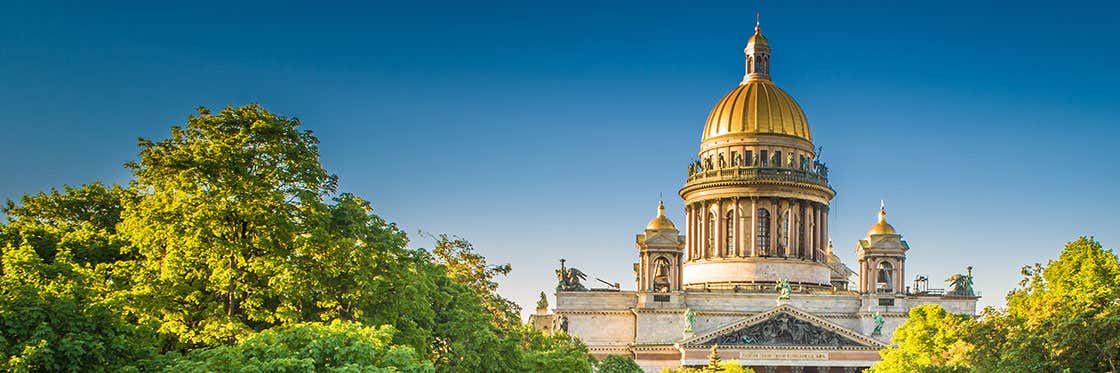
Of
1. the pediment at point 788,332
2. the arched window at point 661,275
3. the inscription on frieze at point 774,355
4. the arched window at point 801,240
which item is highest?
the arched window at point 801,240

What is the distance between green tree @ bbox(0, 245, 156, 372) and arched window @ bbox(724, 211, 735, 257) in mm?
68469

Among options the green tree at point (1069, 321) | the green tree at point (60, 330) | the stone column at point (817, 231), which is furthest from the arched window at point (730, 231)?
the green tree at point (60, 330)

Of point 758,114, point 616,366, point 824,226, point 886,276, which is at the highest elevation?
point 758,114

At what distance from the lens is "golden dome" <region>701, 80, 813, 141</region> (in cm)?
9456

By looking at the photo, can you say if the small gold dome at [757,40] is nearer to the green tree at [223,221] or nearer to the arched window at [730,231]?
the arched window at [730,231]

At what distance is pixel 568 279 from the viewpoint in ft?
294

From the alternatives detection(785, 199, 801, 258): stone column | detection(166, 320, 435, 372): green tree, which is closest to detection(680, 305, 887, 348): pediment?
detection(785, 199, 801, 258): stone column

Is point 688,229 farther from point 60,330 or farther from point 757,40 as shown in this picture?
point 60,330

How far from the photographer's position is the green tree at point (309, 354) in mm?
27906

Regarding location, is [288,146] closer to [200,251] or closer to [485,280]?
[200,251]

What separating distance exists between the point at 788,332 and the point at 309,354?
198 ft

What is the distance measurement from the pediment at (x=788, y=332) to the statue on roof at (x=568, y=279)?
10603mm

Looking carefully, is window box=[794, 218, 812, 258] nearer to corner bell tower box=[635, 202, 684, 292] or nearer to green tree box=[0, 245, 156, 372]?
corner bell tower box=[635, 202, 684, 292]

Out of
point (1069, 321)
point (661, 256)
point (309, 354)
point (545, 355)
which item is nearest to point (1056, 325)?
point (1069, 321)
